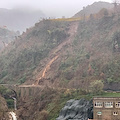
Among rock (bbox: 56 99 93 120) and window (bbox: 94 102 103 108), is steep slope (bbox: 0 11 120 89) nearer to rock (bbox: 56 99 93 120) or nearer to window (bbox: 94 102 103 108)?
rock (bbox: 56 99 93 120)

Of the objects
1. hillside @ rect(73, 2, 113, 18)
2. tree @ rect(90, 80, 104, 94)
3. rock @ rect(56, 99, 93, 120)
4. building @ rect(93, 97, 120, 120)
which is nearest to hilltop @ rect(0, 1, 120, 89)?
tree @ rect(90, 80, 104, 94)

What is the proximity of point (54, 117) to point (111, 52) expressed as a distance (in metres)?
20.3

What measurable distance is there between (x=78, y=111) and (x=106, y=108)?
469 centimetres

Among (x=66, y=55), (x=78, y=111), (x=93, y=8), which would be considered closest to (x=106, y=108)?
(x=78, y=111)

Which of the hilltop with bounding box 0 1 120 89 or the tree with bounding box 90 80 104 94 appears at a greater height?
the hilltop with bounding box 0 1 120 89

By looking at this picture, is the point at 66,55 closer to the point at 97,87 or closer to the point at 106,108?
the point at 97,87

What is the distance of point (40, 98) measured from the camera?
46.5 meters

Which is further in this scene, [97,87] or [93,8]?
[93,8]

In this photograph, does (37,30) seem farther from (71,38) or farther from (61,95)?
(61,95)

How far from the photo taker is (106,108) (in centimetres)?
3209

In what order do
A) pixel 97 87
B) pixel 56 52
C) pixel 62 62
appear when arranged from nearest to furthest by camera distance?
pixel 97 87
pixel 62 62
pixel 56 52

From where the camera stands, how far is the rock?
34031 mm

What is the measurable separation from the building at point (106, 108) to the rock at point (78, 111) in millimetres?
1643

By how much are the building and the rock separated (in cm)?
164
